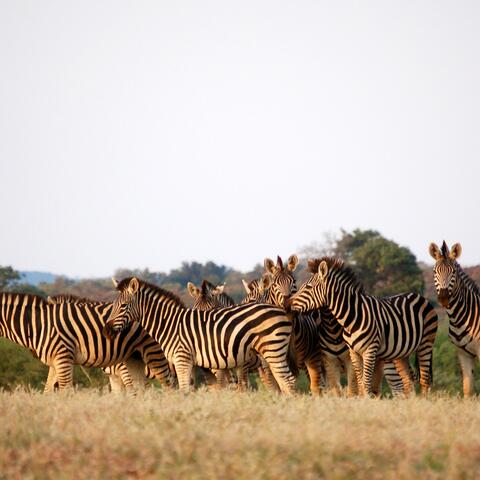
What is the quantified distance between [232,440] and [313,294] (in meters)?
5.76

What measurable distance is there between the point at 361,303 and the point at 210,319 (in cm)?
232

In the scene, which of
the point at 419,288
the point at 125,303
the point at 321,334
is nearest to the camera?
the point at 125,303

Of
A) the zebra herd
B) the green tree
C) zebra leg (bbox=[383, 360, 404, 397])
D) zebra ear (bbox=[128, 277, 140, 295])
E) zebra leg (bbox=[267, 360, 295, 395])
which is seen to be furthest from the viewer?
the green tree

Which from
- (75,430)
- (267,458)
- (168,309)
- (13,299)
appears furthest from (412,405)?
(13,299)

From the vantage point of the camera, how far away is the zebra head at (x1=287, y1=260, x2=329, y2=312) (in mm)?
14312

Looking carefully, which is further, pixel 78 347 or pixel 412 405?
pixel 78 347

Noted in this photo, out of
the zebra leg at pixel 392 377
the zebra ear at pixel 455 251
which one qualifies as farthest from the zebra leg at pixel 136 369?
the zebra ear at pixel 455 251

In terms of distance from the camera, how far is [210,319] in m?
14.0

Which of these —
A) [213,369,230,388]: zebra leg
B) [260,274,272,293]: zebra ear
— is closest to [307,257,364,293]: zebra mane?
[260,274,272,293]: zebra ear

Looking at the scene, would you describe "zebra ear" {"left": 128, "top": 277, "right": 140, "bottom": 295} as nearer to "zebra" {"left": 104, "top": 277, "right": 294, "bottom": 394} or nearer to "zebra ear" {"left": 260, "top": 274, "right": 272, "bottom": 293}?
"zebra" {"left": 104, "top": 277, "right": 294, "bottom": 394}

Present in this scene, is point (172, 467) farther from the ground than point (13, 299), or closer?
closer

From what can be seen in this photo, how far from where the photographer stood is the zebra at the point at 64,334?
1466cm

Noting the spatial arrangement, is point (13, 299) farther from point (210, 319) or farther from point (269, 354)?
point (269, 354)

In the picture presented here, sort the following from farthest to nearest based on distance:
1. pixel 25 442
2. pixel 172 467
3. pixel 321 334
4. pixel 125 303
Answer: pixel 321 334, pixel 125 303, pixel 25 442, pixel 172 467
